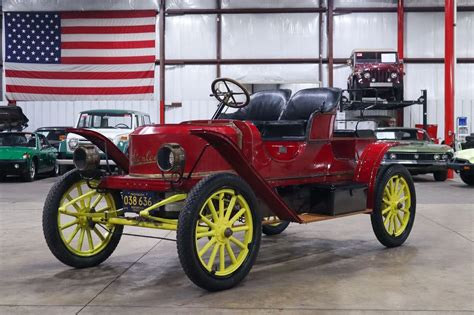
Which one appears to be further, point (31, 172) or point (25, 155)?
point (31, 172)

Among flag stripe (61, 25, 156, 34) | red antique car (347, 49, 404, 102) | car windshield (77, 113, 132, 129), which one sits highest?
flag stripe (61, 25, 156, 34)

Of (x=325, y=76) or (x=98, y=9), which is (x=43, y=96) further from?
(x=325, y=76)

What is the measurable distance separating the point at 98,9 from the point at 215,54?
4190 mm

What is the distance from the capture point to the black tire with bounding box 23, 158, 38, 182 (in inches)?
519

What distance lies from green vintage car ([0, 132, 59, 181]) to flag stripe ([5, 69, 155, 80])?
4680mm

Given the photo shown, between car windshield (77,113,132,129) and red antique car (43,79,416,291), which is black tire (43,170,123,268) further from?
car windshield (77,113,132,129)

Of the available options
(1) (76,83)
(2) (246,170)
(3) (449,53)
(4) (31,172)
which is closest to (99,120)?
(4) (31,172)

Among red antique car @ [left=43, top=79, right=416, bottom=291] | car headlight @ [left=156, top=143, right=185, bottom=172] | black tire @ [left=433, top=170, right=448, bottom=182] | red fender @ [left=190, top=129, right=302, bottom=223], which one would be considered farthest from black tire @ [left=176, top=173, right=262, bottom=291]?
black tire @ [left=433, top=170, right=448, bottom=182]

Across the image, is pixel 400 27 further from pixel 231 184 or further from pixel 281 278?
pixel 231 184

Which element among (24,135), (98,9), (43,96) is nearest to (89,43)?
(98,9)

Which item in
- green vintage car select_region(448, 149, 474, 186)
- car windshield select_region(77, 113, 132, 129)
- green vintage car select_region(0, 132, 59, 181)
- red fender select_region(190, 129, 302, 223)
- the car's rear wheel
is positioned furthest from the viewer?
green vintage car select_region(0, 132, 59, 181)

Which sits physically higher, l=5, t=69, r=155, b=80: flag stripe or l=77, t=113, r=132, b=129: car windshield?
l=5, t=69, r=155, b=80: flag stripe

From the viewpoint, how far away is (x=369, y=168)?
17.6ft

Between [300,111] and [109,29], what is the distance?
14.7m
